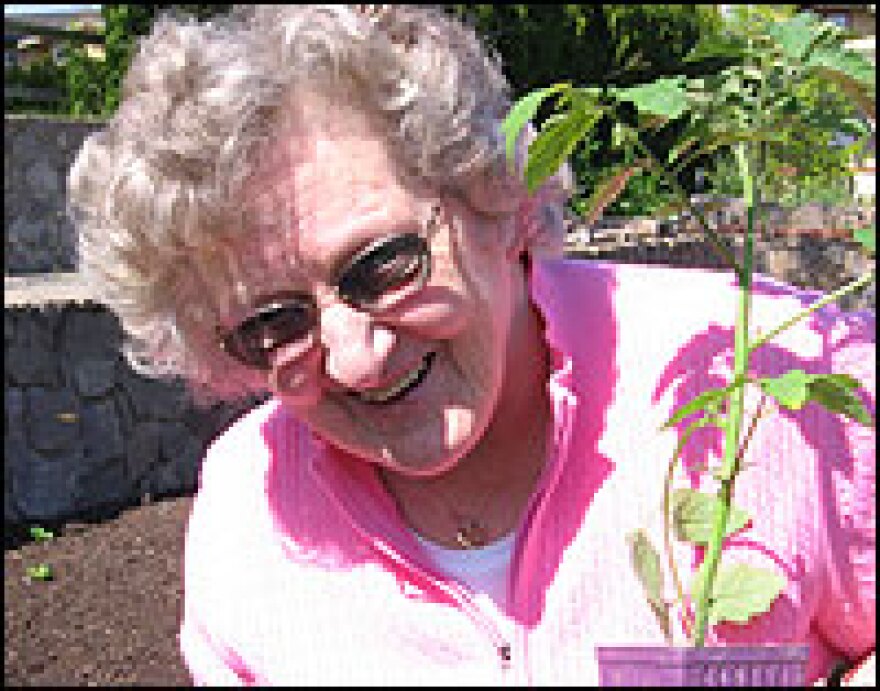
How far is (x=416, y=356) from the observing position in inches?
61.9

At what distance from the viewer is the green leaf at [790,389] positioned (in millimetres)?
1045

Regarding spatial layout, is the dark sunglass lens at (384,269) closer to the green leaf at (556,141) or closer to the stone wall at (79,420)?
the green leaf at (556,141)

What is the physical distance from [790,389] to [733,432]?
0.12 m

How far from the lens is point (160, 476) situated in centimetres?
546

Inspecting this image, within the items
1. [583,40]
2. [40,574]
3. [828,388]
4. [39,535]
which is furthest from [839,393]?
[583,40]

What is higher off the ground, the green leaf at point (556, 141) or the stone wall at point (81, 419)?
the green leaf at point (556, 141)

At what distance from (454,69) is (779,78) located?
1.78 feet

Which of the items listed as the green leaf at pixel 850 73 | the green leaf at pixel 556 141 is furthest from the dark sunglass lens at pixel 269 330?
the green leaf at pixel 850 73

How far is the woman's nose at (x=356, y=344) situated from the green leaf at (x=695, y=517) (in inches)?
16.0

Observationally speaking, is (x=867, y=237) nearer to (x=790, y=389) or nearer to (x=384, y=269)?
(x=790, y=389)

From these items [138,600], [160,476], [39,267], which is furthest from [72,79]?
[138,600]

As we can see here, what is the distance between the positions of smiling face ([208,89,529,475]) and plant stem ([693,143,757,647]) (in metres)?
0.43

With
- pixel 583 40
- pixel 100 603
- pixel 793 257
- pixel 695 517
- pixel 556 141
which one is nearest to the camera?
pixel 556 141

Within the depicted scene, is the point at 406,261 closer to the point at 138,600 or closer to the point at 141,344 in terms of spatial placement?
the point at 141,344
